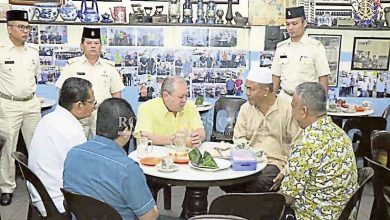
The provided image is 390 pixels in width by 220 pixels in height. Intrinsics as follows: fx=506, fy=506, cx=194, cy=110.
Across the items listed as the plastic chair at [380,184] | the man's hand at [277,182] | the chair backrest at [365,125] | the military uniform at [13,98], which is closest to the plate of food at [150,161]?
the man's hand at [277,182]

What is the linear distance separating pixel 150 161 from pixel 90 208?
0.96 m

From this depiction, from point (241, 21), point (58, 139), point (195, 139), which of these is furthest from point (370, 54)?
point (58, 139)

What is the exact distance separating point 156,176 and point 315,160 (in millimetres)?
893

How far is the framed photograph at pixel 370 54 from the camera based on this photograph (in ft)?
18.8

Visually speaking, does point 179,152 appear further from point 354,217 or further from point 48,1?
point 48,1

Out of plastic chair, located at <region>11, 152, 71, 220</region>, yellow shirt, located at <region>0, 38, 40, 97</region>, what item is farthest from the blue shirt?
yellow shirt, located at <region>0, 38, 40, 97</region>

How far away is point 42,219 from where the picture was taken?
2818 millimetres

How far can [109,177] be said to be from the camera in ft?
7.41

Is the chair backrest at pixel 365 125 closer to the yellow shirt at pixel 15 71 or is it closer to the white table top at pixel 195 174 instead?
the white table top at pixel 195 174

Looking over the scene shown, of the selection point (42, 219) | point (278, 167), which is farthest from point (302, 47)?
point (42, 219)

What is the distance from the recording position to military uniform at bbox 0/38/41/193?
4.59 metres

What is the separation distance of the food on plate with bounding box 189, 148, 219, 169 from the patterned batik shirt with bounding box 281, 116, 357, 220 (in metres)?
0.47

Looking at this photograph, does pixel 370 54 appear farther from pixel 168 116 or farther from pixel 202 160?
pixel 202 160

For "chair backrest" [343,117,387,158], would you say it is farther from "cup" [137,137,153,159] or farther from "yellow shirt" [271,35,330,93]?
"cup" [137,137,153,159]
